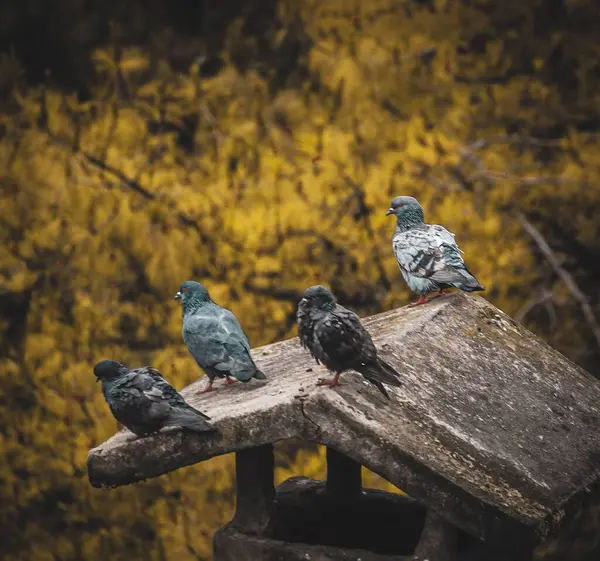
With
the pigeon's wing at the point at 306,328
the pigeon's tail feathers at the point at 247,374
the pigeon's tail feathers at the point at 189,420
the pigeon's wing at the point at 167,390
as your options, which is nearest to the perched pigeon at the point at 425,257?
the pigeon's tail feathers at the point at 247,374

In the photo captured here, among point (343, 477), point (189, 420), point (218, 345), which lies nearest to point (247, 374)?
point (218, 345)

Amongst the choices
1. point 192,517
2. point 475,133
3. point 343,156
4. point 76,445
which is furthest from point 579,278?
point 76,445

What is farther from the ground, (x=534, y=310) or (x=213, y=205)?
(x=213, y=205)

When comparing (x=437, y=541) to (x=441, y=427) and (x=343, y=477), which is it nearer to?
(x=441, y=427)

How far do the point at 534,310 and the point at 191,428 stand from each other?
4917 millimetres

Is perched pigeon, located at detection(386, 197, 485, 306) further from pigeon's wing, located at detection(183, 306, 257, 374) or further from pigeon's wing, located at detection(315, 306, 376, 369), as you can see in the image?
pigeon's wing, located at detection(315, 306, 376, 369)

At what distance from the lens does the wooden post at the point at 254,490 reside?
4.13 m

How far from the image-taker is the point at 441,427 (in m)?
3.76

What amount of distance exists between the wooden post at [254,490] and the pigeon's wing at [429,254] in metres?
1.38

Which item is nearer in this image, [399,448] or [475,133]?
[399,448]

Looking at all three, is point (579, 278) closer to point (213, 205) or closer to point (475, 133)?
point (475, 133)

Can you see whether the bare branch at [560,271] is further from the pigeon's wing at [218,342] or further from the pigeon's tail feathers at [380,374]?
the pigeon's tail feathers at [380,374]

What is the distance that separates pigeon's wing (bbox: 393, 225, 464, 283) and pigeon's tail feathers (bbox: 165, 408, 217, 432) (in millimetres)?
1702

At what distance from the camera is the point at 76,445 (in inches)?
340
